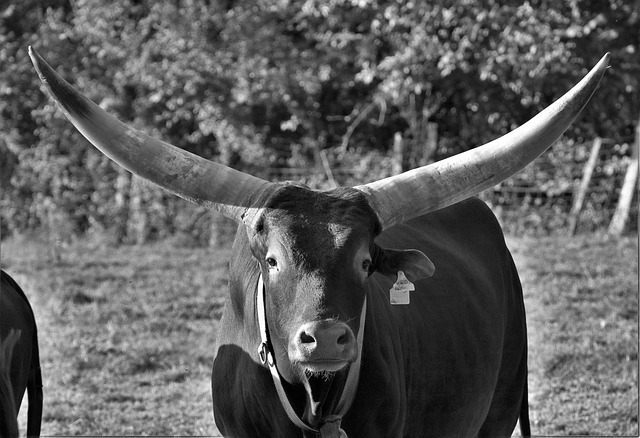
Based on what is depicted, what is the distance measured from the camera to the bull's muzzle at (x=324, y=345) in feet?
10.6

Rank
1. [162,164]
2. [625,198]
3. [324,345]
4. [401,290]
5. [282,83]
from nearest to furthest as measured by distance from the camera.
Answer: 1. [324,345]
2. [162,164]
3. [401,290]
4. [625,198]
5. [282,83]

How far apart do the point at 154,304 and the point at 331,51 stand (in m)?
6.10

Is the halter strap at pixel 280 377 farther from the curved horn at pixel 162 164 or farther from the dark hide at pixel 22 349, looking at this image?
the dark hide at pixel 22 349

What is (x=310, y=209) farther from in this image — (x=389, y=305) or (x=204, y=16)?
(x=204, y=16)

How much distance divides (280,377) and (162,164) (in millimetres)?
882

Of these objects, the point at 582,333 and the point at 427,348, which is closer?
the point at 427,348

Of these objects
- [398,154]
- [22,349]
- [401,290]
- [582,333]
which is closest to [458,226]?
[401,290]

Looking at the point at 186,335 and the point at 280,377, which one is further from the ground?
the point at 280,377

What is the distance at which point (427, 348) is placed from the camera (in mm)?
4363

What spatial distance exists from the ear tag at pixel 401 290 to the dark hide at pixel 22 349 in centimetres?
170

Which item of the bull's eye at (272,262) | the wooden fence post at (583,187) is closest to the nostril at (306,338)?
the bull's eye at (272,262)

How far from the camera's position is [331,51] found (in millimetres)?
14398

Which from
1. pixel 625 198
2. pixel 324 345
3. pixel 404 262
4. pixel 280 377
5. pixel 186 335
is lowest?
pixel 186 335

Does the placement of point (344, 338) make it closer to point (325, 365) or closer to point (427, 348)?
point (325, 365)
